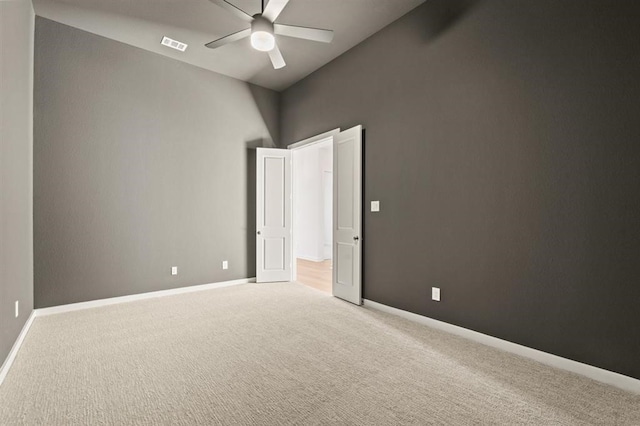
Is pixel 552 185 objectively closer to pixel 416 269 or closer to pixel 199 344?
pixel 416 269

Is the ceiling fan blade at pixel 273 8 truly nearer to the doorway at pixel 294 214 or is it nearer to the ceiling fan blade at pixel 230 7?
the ceiling fan blade at pixel 230 7

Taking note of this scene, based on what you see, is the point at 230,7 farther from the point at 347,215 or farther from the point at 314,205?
the point at 314,205

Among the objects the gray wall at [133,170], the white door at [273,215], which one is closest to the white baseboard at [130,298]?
the gray wall at [133,170]

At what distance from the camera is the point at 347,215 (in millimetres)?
4285

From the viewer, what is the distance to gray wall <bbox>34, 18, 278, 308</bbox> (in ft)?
11.8

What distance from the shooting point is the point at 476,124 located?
9.58ft

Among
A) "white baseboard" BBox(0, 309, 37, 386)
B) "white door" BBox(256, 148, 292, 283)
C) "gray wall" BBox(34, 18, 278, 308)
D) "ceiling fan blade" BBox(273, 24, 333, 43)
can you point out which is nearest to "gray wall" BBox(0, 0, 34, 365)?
"white baseboard" BBox(0, 309, 37, 386)

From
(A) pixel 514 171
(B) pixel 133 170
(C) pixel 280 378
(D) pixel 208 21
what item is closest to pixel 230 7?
(D) pixel 208 21

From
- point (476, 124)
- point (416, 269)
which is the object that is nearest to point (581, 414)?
point (416, 269)

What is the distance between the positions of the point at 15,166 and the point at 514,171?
422cm

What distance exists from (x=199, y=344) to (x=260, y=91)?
14.3ft

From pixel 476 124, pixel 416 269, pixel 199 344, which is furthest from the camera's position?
pixel 416 269

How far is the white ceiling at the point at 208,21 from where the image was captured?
3324 millimetres

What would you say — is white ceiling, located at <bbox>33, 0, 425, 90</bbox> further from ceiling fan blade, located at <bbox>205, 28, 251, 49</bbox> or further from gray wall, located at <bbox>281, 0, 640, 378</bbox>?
ceiling fan blade, located at <bbox>205, 28, 251, 49</bbox>
